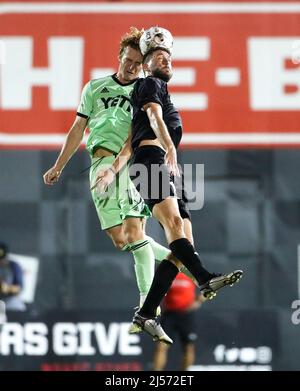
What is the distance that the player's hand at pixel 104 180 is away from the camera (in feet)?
31.0

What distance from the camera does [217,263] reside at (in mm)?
22391

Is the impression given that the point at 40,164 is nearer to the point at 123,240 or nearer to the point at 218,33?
the point at 218,33

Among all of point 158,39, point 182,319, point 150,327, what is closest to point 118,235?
point 150,327

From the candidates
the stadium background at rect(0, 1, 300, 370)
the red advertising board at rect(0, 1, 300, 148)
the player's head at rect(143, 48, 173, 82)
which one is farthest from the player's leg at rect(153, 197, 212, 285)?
the red advertising board at rect(0, 1, 300, 148)

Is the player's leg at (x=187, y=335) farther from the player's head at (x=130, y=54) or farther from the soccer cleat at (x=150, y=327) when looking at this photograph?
the player's head at (x=130, y=54)

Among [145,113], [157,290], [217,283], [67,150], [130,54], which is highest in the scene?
[130,54]

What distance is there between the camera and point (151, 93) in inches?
365

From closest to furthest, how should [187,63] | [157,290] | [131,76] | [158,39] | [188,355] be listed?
1. [158,39]
2. [131,76]
3. [157,290]
4. [188,355]
5. [187,63]

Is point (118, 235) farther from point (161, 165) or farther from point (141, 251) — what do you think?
point (161, 165)

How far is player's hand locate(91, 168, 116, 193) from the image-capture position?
944 cm

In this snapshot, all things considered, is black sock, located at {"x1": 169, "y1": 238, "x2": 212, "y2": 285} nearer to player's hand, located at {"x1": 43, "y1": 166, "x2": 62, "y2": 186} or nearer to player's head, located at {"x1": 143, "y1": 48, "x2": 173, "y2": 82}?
player's hand, located at {"x1": 43, "y1": 166, "x2": 62, "y2": 186}

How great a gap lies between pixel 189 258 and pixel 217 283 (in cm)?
32
